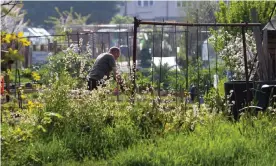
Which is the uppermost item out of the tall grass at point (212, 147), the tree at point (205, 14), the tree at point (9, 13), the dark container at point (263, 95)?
the tree at point (205, 14)

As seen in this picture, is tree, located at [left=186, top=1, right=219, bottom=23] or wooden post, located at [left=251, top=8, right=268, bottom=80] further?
tree, located at [left=186, top=1, right=219, bottom=23]

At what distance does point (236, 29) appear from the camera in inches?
573

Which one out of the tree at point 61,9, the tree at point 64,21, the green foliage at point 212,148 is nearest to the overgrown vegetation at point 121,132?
the green foliage at point 212,148

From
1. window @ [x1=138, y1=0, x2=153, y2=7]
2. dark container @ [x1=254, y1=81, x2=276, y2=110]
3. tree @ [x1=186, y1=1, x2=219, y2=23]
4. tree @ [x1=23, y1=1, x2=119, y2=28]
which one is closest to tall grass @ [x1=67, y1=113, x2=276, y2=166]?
dark container @ [x1=254, y1=81, x2=276, y2=110]

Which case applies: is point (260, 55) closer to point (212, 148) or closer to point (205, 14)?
A: point (212, 148)

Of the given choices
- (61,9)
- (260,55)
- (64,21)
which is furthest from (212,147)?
(61,9)

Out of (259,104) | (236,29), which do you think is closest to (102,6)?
(236,29)

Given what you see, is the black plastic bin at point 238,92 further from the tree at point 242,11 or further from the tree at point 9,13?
the tree at point 242,11

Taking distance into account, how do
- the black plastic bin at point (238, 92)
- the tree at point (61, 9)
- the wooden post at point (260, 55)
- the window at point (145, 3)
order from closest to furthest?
the black plastic bin at point (238, 92) < the wooden post at point (260, 55) < the tree at point (61, 9) < the window at point (145, 3)

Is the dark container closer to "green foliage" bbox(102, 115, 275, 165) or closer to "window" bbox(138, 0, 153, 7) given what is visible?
"green foliage" bbox(102, 115, 275, 165)

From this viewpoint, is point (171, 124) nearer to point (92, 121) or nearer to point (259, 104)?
point (92, 121)

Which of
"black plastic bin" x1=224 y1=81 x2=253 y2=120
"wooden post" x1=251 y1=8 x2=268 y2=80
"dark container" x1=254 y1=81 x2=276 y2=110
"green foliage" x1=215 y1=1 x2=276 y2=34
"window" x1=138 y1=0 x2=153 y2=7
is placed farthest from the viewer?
"window" x1=138 y1=0 x2=153 y2=7

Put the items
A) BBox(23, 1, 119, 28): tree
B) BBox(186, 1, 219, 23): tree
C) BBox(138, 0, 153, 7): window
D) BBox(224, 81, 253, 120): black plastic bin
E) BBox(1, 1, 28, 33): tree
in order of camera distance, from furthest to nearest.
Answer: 1. BBox(138, 0, 153, 7): window
2. BBox(23, 1, 119, 28): tree
3. BBox(186, 1, 219, 23): tree
4. BBox(224, 81, 253, 120): black plastic bin
5. BBox(1, 1, 28, 33): tree

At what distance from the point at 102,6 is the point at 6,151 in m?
86.2
